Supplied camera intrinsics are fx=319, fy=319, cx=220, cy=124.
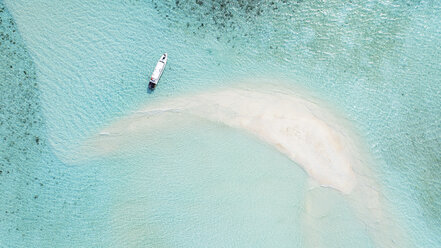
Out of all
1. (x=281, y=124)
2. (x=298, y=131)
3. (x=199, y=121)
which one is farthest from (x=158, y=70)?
(x=298, y=131)

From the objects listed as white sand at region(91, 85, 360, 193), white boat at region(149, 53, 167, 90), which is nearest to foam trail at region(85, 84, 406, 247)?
white sand at region(91, 85, 360, 193)

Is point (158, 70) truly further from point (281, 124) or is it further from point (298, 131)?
point (298, 131)

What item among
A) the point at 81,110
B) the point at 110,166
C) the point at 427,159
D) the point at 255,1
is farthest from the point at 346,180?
the point at 81,110

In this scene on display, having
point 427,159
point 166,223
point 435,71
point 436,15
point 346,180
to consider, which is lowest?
point 166,223

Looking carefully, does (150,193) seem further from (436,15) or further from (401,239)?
(436,15)

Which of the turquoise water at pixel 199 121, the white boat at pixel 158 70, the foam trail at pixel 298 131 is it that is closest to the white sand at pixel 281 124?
the foam trail at pixel 298 131

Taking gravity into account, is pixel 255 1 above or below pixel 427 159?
above
